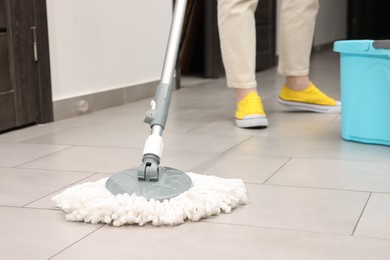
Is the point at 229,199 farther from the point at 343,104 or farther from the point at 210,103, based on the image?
the point at 210,103

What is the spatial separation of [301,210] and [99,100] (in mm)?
1268

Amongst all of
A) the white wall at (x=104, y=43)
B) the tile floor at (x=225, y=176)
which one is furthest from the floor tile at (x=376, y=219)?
the white wall at (x=104, y=43)

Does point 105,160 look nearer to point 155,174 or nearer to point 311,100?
point 155,174

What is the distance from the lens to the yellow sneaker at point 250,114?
167 cm

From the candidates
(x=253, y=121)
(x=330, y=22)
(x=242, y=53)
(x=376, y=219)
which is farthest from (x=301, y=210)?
(x=330, y=22)

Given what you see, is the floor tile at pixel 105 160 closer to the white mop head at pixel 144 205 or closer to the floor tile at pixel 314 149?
the floor tile at pixel 314 149

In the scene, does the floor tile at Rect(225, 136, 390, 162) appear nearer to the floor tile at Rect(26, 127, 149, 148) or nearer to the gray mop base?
the floor tile at Rect(26, 127, 149, 148)

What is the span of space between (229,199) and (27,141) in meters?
0.79

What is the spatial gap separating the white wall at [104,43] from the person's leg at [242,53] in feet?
1.68

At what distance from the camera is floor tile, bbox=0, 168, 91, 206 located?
105 cm

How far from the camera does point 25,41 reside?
1786 millimetres

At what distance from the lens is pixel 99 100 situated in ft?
6.93

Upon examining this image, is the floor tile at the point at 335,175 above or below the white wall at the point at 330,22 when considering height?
below

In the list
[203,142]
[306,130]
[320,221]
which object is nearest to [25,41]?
[203,142]
